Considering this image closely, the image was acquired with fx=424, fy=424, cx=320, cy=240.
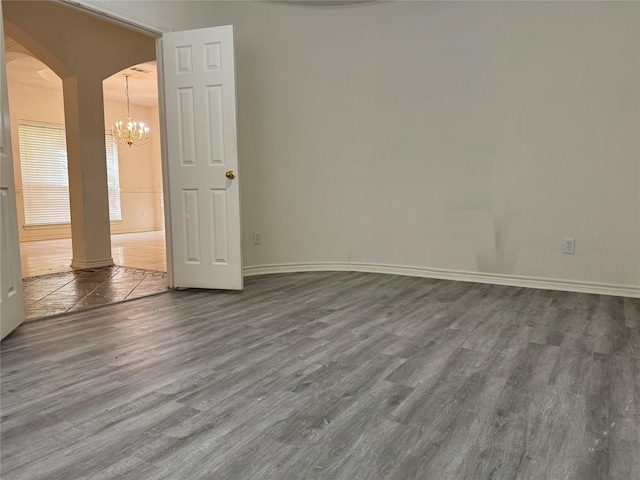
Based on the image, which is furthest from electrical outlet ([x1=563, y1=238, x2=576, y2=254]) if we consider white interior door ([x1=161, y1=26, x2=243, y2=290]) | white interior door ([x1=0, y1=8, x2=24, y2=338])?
white interior door ([x1=0, y1=8, x2=24, y2=338])

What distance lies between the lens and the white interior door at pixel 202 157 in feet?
10.6

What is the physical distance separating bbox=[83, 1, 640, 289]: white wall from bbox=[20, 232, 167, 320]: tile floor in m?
1.07

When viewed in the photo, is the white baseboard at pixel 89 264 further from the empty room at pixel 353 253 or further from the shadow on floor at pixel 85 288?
the shadow on floor at pixel 85 288

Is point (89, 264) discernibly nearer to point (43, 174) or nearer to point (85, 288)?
point (85, 288)

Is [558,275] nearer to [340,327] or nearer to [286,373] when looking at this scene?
[340,327]

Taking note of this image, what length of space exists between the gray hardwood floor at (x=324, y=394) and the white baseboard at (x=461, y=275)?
504 millimetres

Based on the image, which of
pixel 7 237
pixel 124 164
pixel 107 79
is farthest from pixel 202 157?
pixel 124 164

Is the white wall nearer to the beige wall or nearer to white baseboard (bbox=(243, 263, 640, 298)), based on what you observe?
white baseboard (bbox=(243, 263, 640, 298))

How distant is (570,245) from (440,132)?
55.8 inches

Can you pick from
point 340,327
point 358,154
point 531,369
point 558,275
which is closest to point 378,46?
point 358,154

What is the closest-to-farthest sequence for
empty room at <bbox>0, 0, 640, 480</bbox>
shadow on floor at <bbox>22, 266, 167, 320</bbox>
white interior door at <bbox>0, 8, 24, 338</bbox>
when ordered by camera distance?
1. empty room at <bbox>0, 0, 640, 480</bbox>
2. white interior door at <bbox>0, 8, 24, 338</bbox>
3. shadow on floor at <bbox>22, 266, 167, 320</bbox>

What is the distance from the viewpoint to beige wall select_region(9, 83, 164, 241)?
749 centimetres

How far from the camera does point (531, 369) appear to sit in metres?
1.85

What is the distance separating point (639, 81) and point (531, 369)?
97.7 inches
